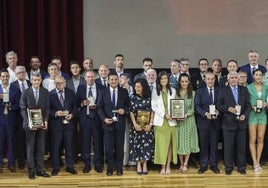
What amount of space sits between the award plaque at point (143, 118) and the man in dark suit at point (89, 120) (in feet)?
1.77

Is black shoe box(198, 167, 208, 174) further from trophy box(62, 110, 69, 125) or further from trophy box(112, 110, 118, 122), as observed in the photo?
trophy box(62, 110, 69, 125)

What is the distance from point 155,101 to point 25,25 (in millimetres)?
2948

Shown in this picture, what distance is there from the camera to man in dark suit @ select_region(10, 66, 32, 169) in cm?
645

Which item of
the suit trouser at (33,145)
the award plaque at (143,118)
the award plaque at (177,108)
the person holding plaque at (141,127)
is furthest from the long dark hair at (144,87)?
the suit trouser at (33,145)

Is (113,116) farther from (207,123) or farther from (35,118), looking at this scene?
(207,123)

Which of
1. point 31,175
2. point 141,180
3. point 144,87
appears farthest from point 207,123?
point 31,175

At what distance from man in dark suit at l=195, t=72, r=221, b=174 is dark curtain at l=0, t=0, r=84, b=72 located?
2651 millimetres

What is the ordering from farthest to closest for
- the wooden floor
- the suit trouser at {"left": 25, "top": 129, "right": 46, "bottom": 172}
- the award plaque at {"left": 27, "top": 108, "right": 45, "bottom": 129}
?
the suit trouser at {"left": 25, "top": 129, "right": 46, "bottom": 172} → the award plaque at {"left": 27, "top": 108, "right": 45, "bottom": 129} → the wooden floor

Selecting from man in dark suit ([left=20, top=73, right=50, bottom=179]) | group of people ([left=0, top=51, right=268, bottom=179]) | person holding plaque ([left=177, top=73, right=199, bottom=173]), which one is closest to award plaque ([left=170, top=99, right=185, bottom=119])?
group of people ([left=0, top=51, right=268, bottom=179])

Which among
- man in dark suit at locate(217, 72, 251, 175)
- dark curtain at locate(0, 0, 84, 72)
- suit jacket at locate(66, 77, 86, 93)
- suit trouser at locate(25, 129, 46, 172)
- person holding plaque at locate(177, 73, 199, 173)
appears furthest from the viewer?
dark curtain at locate(0, 0, 84, 72)

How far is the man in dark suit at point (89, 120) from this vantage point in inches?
252

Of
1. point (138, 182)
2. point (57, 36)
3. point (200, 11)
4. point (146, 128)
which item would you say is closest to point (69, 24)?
point (57, 36)

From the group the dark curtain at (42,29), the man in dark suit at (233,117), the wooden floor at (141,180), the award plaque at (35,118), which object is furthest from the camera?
the dark curtain at (42,29)

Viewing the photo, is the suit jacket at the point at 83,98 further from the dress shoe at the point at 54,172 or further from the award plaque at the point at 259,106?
the award plaque at the point at 259,106
